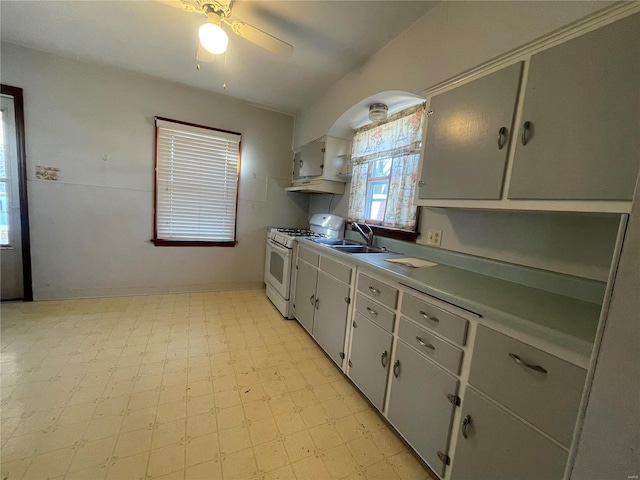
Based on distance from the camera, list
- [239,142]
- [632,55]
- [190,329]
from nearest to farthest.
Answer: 1. [632,55]
2. [190,329]
3. [239,142]

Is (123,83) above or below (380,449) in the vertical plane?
above

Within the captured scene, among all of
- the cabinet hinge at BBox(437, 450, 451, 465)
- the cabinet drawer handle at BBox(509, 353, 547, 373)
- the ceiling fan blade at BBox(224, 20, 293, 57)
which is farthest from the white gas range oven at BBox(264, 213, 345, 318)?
the cabinet drawer handle at BBox(509, 353, 547, 373)

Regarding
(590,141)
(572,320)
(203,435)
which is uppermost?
(590,141)

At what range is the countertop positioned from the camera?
787 mm

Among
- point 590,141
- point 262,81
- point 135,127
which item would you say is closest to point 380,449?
point 590,141

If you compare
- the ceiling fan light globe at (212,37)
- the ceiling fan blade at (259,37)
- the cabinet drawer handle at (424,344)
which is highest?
the ceiling fan blade at (259,37)

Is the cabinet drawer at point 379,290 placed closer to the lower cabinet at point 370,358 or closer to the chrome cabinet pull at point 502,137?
the lower cabinet at point 370,358

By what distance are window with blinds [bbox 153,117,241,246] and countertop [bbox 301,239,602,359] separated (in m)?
2.44

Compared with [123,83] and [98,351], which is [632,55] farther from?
[123,83]

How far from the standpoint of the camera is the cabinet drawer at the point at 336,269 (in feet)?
5.89

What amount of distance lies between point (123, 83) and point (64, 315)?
2.48m

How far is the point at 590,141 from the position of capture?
911 mm

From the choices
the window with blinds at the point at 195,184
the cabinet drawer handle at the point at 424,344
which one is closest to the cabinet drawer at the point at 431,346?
the cabinet drawer handle at the point at 424,344

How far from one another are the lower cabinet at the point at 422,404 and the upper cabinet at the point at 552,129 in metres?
0.85
